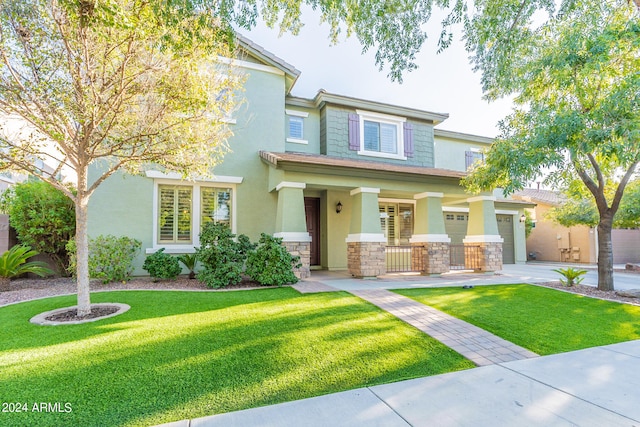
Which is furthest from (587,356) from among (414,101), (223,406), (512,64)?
(414,101)

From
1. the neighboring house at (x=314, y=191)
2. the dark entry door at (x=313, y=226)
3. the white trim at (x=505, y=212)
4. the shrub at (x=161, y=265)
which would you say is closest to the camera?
the shrub at (x=161, y=265)

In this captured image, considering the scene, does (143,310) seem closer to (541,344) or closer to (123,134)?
(123,134)

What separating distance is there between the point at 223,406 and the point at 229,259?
557 centimetres

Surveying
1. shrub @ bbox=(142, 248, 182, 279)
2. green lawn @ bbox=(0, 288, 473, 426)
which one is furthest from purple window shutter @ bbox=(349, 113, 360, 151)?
green lawn @ bbox=(0, 288, 473, 426)

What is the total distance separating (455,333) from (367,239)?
4.89 meters

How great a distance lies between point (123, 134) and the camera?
5867 millimetres

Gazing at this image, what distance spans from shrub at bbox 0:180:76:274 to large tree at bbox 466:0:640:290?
11469 mm

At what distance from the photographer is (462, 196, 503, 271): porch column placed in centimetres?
1114

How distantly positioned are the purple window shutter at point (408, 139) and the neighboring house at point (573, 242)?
8.53 meters

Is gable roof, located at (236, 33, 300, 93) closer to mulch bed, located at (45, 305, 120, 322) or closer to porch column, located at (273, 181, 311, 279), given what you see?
porch column, located at (273, 181, 311, 279)

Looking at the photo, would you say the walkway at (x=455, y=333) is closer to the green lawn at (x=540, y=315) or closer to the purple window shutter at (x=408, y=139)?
the green lawn at (x=540, y=315)

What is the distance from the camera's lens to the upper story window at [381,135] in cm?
1281

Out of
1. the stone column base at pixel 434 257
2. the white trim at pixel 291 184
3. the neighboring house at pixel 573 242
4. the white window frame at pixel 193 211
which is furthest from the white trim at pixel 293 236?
the neighboring house at pixel 573 242

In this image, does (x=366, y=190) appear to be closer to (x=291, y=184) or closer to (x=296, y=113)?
(x=291, y=184)
